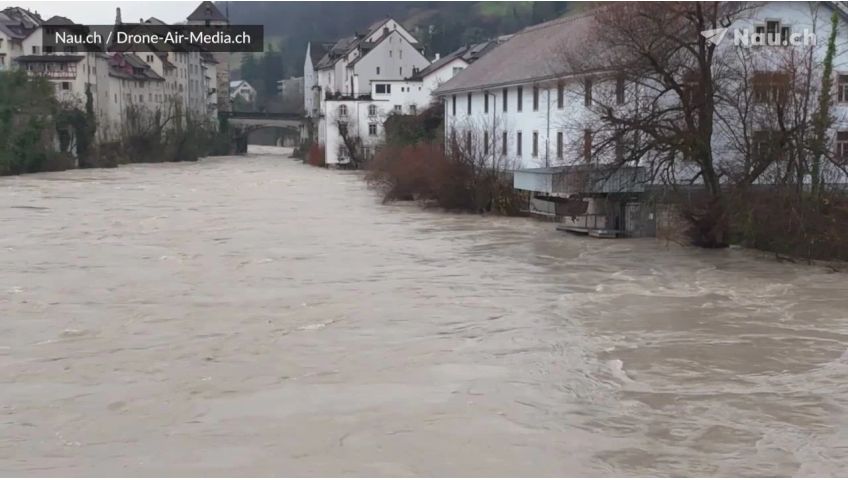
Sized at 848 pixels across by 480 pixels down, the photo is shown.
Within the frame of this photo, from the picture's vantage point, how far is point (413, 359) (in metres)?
14.4

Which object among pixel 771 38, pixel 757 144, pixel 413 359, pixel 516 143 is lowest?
pixel 413 359

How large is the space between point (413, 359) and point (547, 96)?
83.6 feet

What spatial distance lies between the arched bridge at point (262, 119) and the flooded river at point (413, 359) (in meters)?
75.2

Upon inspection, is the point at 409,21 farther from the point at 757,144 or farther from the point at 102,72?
the point at 757,144

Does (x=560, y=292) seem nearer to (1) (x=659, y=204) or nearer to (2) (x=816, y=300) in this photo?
(2) (x=816, y=300)

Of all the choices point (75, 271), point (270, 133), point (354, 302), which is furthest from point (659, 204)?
point (270, 133)

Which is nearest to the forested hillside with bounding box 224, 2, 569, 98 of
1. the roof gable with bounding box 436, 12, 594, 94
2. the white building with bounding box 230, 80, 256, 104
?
the white building with bounding box 230, 80, 256, 104

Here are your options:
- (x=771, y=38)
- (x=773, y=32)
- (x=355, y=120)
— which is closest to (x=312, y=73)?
(x=355, y=120)

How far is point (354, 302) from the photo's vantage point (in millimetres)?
18750

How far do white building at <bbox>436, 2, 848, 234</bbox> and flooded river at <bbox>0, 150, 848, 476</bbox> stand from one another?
3800mm

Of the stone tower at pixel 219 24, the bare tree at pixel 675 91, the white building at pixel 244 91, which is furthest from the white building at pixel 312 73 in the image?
the bare tree at pixel 675 91

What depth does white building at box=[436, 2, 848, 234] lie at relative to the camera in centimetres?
2975

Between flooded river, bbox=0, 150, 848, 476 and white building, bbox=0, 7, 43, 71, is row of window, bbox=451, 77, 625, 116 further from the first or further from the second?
white building, bbox=0, 7, 43, 71

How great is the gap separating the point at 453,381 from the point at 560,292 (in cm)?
742
